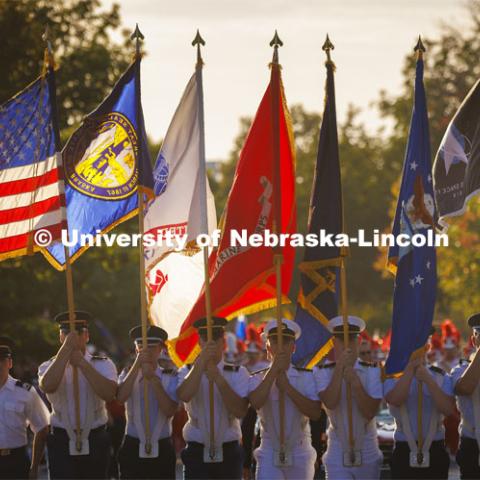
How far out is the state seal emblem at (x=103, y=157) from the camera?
43.3ft

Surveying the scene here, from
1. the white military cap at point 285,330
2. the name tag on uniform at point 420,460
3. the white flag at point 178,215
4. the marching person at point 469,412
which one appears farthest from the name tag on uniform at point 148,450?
the marching person at point 469,412

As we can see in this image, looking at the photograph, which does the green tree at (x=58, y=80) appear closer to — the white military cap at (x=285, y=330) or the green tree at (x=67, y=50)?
the green tree at (x=67, y=50)

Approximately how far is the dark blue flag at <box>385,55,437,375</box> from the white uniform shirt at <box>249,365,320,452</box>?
2.33 ft

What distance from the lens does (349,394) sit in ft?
38.0

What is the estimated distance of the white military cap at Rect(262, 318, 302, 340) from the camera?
12102 mm

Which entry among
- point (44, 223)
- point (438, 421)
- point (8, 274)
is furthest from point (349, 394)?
point (8, 274)

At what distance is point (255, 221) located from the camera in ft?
43.5

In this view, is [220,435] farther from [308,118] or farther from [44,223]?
[308,118]

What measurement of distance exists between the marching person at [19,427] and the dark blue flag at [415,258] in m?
3.11

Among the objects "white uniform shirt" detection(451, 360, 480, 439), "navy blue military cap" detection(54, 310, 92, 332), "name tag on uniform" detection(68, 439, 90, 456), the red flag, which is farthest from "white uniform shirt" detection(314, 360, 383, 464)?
"navy blue military cap" detection(54, 310, 92, 332)

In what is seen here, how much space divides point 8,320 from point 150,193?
1985 cm

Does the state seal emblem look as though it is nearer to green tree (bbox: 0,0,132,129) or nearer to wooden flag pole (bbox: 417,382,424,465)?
wooden flag pole (bbox: 417,382,424,465)

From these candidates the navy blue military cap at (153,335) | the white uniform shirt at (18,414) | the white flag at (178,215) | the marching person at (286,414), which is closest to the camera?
the marching person at (286,414)

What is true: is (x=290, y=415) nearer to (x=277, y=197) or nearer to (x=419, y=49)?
(x=277, y=197)
